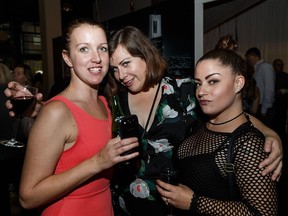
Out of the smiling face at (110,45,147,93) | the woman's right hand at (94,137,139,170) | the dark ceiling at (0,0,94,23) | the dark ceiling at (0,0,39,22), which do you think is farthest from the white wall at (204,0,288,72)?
the woman's right hand at (94,137,139,170)

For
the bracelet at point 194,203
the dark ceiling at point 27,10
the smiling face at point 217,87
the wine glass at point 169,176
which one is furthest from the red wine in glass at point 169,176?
the dark ceiling at point 27,10

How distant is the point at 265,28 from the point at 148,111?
8.22 meters

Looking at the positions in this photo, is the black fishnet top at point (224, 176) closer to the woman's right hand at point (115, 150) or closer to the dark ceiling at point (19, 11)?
the woman's right hand at point (115, 150)

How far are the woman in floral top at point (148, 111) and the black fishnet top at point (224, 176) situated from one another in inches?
12.5

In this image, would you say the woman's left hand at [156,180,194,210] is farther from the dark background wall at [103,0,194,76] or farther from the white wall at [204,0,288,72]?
the white wall at [204,0,288,72]

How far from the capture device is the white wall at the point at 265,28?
8414 mm

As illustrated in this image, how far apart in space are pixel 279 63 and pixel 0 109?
20.1 ft

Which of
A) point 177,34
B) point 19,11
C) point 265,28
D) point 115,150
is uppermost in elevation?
point 19,11

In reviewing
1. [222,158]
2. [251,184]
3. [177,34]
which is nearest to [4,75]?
[222,158]

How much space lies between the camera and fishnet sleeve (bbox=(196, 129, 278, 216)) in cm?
123

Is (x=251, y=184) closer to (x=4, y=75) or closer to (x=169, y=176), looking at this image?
(x=169, y=176)

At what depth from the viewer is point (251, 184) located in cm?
123

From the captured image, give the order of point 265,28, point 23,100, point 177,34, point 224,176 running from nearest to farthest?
point 224,176 < point 23,100 < point 177,34 < point 265,28

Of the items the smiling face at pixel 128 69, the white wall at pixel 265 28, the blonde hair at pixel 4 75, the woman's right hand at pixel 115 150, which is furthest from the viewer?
the white wall at pixel 265 28
